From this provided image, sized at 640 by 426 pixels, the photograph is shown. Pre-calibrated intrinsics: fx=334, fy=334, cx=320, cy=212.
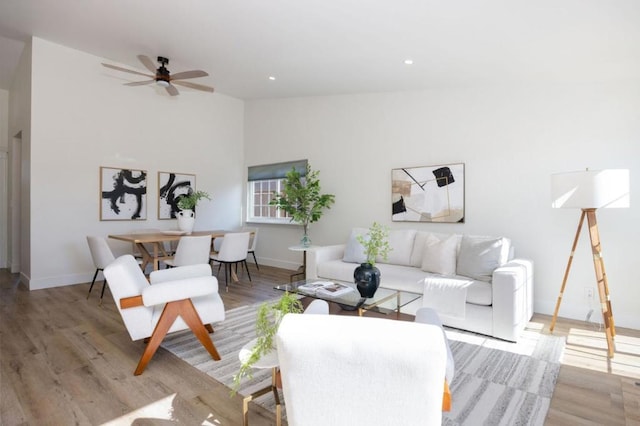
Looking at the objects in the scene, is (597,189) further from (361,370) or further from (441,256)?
(361,370)

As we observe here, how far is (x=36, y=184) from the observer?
4492 millimetres

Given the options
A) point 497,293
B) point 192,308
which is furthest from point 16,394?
point 497,293

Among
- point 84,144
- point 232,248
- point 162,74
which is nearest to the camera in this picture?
point 162,74

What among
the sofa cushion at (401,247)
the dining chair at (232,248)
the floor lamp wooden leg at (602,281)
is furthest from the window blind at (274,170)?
the floor lamp wooden leg at (602,281)

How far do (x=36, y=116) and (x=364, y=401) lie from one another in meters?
5.55

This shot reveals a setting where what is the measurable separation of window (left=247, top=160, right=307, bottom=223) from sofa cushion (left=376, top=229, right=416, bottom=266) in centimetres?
234

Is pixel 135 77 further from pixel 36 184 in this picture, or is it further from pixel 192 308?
pixel 192 308

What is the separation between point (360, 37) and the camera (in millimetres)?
3297

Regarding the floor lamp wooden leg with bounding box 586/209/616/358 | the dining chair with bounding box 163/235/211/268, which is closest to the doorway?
the dining chair with bounding box 163/235/211/268

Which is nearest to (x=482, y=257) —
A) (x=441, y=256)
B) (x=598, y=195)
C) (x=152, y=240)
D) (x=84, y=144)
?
(x=441, y=256)

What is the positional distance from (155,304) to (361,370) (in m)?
1.84

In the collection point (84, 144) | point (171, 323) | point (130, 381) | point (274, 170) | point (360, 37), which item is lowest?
point (130, 381)

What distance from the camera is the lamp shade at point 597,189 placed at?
8.87 feet

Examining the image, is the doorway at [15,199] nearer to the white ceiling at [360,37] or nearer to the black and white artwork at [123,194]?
the white ceiling at [360,37]
